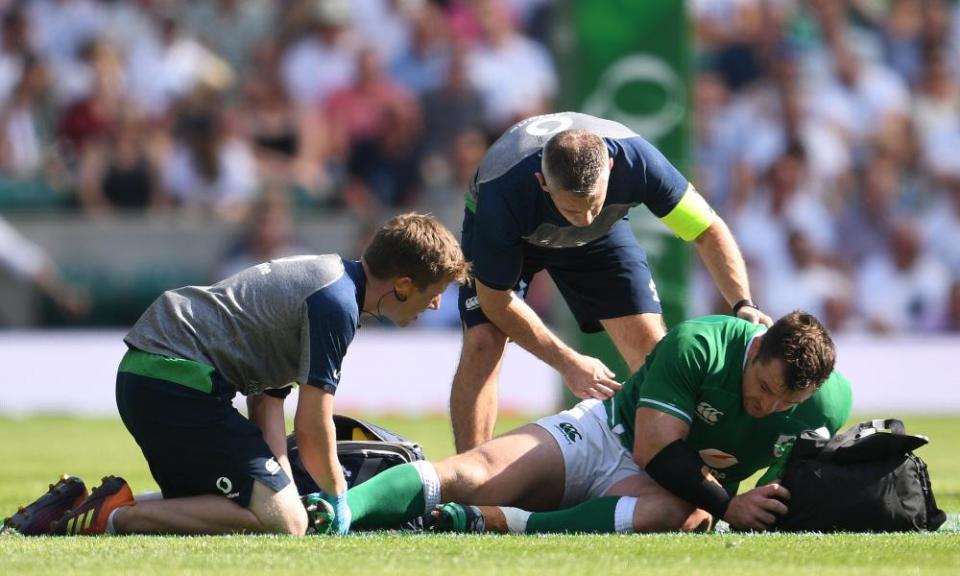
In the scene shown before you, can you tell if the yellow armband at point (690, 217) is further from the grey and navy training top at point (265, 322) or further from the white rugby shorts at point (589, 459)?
the grey and navy training top at point (265, 322)

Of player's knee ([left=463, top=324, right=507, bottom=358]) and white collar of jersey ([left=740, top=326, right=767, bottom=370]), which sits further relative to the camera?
player's knee ([left=463, top=324, right=507, bottom=358])

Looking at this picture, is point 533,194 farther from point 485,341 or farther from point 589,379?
point 485,341

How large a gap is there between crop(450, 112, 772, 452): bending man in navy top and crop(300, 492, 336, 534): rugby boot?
1288mm

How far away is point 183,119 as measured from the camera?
52.5 feet

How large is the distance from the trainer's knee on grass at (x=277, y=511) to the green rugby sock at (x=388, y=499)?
9.3 inches

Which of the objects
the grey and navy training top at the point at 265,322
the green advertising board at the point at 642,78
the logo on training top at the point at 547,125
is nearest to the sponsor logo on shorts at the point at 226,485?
the grey and navy training top at the point at 265,322

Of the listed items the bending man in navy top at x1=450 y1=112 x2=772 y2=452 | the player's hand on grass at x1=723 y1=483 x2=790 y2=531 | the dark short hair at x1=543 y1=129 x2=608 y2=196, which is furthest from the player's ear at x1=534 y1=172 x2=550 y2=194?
the player's hand on grass at x1=723 y1=483 x2=790 y2=531

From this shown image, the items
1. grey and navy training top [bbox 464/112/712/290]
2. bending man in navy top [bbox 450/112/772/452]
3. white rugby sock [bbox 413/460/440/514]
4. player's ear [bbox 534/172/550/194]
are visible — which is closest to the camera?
white rugby sock [bbox 413/460/440/514]

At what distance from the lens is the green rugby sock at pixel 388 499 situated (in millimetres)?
6152

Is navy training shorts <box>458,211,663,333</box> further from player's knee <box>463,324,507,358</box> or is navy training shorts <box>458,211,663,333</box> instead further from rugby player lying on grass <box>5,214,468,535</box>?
rugby player lying on grass <box>5,214,468,535</box>

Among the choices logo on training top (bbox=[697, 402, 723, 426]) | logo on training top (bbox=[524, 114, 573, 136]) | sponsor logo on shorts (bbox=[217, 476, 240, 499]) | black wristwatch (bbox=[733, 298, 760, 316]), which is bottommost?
sponsor logo on shorts (bbox=[217, 476, 240, 499])

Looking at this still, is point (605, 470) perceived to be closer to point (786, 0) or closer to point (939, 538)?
point (939, 538)

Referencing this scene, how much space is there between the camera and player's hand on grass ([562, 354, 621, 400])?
668 cm

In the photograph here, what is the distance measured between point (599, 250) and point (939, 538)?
250 cm
